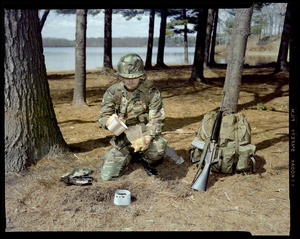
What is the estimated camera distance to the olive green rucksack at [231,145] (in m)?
3.91

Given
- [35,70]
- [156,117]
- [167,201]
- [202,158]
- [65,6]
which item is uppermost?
[65,6]

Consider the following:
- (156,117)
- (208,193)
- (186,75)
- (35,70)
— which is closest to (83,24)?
(35,70)

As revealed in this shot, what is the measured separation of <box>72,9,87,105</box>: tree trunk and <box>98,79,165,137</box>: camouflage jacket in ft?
14.0

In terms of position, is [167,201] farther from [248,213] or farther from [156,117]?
[156,117]

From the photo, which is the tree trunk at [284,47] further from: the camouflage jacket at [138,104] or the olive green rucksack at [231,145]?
the camouflage jacket at [138,104]

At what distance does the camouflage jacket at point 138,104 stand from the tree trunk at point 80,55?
4271mm

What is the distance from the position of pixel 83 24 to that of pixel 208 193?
5980mm

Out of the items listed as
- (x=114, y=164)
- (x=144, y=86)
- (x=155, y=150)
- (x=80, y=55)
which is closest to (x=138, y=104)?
(x=144, y=86)

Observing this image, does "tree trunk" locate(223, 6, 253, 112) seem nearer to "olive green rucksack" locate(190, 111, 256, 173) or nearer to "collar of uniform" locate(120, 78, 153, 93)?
"olive green rucksack" locate(190, 111, 256, 173)

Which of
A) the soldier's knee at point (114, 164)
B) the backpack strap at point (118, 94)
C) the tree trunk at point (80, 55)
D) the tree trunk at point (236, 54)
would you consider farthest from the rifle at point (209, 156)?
the tree trunk at point (80, 55)

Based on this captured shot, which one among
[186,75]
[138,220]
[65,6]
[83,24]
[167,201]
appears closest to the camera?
[65,6]

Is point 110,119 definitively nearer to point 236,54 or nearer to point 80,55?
point 236,54

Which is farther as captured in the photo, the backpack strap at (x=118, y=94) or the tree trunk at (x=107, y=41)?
the tree trunk at (x=107, y=41)

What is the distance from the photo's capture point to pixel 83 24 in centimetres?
760
